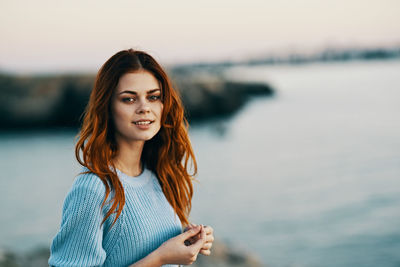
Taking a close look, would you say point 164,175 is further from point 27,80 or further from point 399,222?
point 27,80

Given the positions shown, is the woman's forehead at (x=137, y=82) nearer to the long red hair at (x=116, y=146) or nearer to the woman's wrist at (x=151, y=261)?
the long red hair at (x=116, y=146)

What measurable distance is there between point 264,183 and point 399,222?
3.81m

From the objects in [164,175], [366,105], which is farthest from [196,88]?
[164,175]

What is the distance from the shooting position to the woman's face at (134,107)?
1923 mm

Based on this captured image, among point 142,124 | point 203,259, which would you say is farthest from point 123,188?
point 203,259

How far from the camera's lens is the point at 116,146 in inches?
79.3

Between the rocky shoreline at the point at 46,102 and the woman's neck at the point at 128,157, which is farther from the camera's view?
the rocky shoreline at the point at 46,102

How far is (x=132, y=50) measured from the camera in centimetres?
201

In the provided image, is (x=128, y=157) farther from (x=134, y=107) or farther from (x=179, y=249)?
(x=179, y=249)

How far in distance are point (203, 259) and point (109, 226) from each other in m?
4.42

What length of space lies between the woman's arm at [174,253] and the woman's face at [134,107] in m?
0.49

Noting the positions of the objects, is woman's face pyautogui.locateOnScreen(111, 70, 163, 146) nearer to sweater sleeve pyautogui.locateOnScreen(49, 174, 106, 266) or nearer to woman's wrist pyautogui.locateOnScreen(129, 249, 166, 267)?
sweater sleeve pyautogui.locateOnScreen(49, 174, 106, 266)

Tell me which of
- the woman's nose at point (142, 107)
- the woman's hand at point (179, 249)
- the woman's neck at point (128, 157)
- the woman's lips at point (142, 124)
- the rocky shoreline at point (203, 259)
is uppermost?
the woman's nose at point (142, 107)

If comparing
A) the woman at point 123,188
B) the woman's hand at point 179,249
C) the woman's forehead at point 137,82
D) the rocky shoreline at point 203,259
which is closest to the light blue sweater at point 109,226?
the woman at point 123,188
